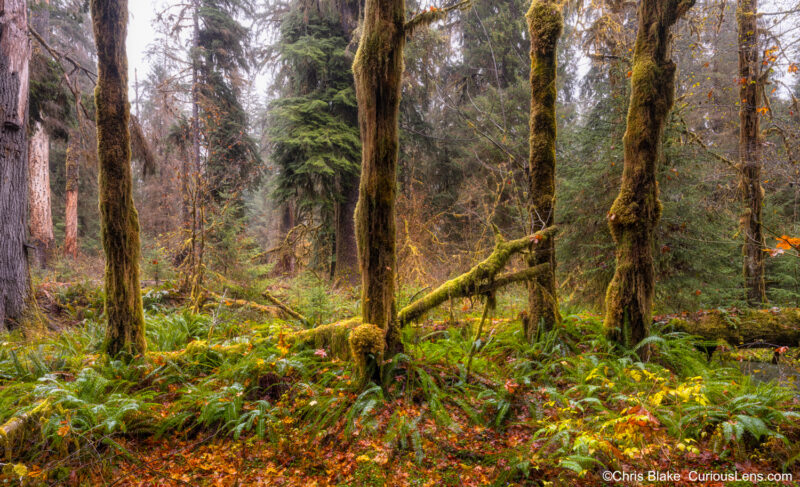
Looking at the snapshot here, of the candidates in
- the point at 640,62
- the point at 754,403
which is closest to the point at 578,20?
the point at 640,62

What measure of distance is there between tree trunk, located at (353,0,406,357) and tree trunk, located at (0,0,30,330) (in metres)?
5.46

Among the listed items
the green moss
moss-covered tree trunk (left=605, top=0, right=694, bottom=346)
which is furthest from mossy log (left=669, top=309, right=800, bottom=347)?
the green moss

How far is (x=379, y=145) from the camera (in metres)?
3.56

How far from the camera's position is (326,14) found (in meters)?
10.7

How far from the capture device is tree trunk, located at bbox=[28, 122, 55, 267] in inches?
430

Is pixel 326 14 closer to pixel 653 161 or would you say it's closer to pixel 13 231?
pixel 13 231

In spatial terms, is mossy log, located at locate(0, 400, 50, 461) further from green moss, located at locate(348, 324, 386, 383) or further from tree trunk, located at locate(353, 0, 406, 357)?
tree trunk, located at locate(353, 0, 406, 357)

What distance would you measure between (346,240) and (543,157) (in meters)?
6.78

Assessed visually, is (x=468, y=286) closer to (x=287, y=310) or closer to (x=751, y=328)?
(x=287, y=310)

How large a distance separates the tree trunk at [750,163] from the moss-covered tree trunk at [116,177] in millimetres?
9485

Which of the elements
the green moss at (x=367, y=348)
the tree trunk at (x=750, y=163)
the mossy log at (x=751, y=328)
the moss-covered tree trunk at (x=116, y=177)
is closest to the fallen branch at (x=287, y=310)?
the moss-covered tree trunk at (x=116, y=177)

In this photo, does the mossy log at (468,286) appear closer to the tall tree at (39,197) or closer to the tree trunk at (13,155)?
the tree trunk at (13,155)

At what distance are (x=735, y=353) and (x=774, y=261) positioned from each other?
5937mm

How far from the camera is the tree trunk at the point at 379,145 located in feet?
11.5
